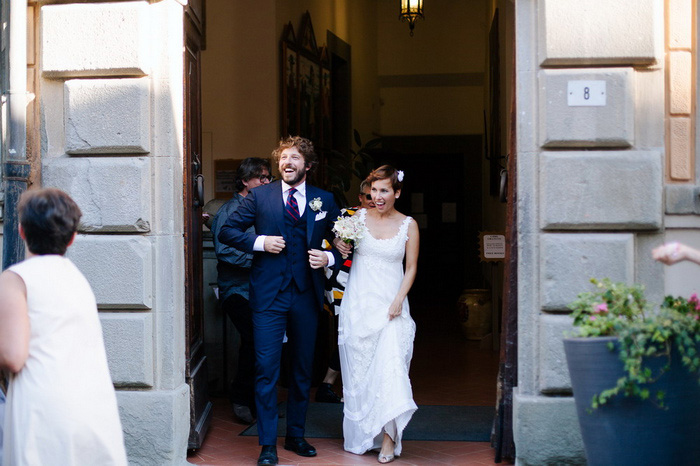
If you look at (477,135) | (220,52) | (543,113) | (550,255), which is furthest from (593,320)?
(477,135)

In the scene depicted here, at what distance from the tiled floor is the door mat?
13 centimetres

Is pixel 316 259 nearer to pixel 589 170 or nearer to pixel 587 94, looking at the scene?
pixel 589 170

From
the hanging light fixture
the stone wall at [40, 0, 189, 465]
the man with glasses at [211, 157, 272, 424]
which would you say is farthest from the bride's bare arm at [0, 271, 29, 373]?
the hanging light fixture

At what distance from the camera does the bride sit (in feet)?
19.2

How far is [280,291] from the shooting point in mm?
5832

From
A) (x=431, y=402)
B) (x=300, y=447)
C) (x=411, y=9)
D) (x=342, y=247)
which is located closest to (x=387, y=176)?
(x=342, y=247)

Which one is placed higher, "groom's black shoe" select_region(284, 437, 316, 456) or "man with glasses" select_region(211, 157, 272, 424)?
"man with glasses" select_region(211, 157, 272, 424)

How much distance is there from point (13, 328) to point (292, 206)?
2954 mm

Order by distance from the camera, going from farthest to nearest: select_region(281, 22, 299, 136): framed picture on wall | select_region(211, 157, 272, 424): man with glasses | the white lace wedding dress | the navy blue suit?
1. select_region(281, 22, 299, 136): framed picture on wall
2. select_region(211, 157, 272, 424): man with glasses
3. the white lace wedding dress
4. the navy blue suit

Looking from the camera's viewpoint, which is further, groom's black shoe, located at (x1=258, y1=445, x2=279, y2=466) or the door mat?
the door mat

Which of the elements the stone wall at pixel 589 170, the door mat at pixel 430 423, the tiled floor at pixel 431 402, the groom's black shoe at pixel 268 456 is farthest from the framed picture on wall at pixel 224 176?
the stone wall at pixel 589 170

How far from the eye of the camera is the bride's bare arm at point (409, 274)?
19.7ft

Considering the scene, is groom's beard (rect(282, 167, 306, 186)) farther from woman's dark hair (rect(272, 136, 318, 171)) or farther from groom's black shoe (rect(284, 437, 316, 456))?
groom's black shoe (rect(284, 437, 316, 456))

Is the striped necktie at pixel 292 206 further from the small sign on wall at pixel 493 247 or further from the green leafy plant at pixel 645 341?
the small sign on wall at pixel 493 247
